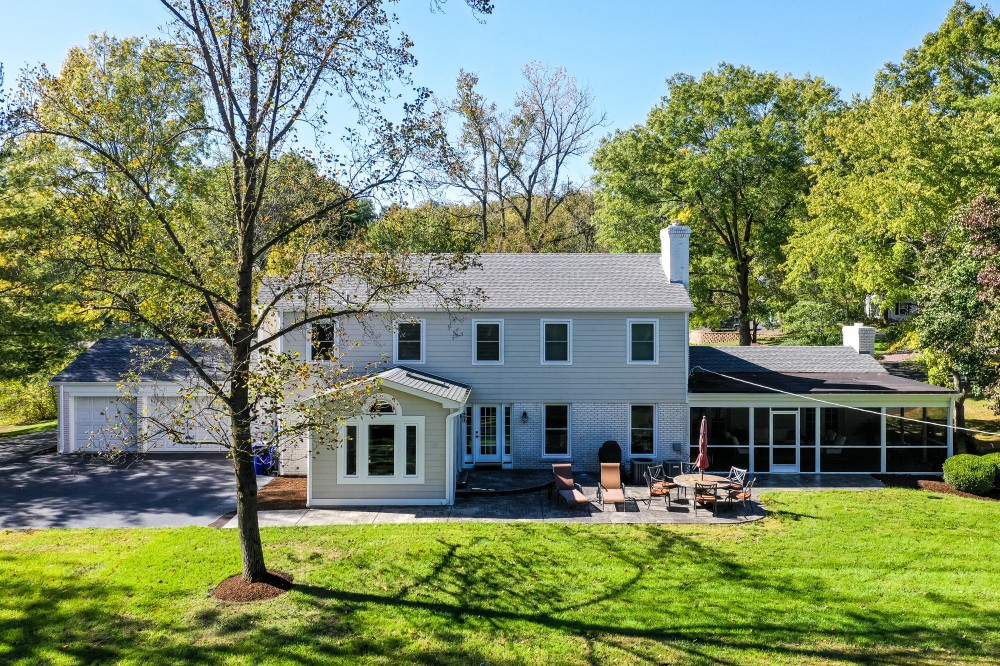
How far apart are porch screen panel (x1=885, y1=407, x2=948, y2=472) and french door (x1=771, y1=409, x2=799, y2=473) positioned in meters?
2.65

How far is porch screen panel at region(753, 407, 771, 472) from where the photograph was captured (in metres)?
19.5

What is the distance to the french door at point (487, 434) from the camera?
2014 centimetres

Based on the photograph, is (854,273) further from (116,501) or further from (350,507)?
(116,501)

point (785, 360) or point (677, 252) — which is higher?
point (677, 252)

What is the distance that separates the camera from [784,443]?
19547 millimetres

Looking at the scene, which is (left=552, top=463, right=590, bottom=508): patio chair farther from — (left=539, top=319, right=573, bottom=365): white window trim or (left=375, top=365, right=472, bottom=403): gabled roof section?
(left=539, top=319, right=573, bottom=365): white window trim

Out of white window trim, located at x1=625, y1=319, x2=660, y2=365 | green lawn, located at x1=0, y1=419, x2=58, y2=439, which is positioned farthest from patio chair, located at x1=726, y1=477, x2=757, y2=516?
green lawn, located at x1=0, y1=419, x2=58, y2=439

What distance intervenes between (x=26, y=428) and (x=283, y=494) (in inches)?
780

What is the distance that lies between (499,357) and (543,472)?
3.76 m

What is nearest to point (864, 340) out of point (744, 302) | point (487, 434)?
point (744, 302)

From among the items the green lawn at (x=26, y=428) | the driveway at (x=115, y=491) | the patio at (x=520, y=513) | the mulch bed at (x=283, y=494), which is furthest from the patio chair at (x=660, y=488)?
the green lawn at (x=26, y=428)

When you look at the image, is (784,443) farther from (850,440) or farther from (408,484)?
(408,484)

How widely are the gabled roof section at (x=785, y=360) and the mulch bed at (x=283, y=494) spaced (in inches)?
520

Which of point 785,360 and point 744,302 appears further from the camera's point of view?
point 744,302
